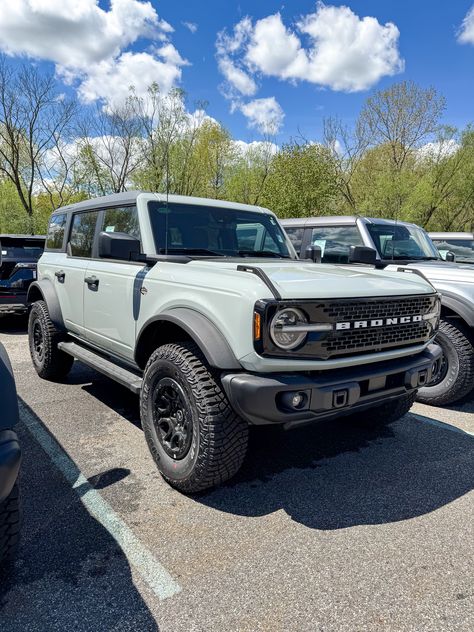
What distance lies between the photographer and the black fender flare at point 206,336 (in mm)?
2332

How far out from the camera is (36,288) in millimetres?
5156

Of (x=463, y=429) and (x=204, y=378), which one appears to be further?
(x=463, y=429)

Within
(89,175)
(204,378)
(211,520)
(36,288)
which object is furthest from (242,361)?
(89,175)

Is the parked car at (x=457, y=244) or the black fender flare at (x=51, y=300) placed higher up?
the parked car at (x=457, y=244)

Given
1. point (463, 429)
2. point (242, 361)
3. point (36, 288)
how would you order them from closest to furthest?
1. point (242, 361)
2. point (463, 429)
3. point (36, 288)

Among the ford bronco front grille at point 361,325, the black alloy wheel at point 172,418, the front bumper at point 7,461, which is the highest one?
the ford bronco front grille at point 361,325

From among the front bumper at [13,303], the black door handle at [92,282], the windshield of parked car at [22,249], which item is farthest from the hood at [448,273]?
the windshield of parked car at [22,249]

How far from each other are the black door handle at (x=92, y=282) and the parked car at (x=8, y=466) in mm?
1929

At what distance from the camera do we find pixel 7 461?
163 cm

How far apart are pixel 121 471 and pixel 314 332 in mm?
1732

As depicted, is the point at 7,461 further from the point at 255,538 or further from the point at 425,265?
the point at 425,265

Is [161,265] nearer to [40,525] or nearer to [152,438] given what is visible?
[152,438]

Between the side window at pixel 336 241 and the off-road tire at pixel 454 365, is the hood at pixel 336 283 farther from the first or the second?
the side window at pixel 336 241

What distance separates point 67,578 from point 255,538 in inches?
37.9
